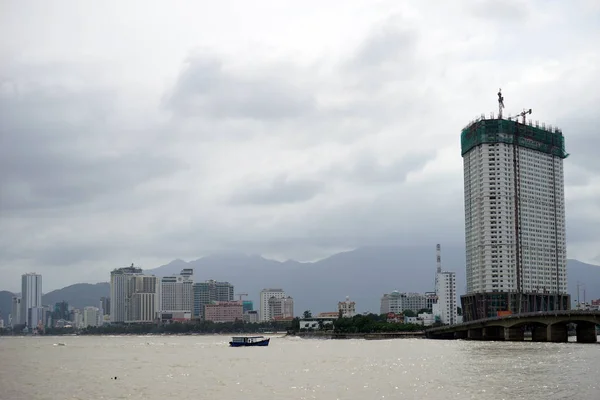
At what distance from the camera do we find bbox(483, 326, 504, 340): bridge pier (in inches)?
7574

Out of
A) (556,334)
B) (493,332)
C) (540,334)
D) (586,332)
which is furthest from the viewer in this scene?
(493,332)

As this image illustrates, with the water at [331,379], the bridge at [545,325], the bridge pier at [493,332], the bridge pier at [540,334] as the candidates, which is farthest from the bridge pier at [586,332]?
the water at [331,379]

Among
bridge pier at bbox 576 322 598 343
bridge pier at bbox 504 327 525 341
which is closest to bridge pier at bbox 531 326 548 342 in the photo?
bridge pier at bbox 504 327 525 341

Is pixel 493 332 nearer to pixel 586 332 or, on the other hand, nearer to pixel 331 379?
pixel 586 332

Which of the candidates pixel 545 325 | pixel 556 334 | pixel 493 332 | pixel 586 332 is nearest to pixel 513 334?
pixel 545 325

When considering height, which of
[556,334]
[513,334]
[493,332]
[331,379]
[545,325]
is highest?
[545,325]

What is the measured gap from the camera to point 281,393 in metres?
Result: 74.5

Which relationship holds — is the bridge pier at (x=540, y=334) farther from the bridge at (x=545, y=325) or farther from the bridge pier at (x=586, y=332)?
the bridge pier at (x=586, y=332)

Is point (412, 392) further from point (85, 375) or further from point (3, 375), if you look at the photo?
point (3, 375)

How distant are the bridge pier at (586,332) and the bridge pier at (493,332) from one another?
26371 millimetres

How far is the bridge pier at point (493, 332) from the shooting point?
631ft

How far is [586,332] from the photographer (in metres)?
165

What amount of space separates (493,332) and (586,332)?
3315 cm

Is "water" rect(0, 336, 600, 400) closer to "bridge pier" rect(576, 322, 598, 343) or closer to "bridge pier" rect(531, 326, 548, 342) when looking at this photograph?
A: "bridge pier" rect(576, 322, 598, 343)
